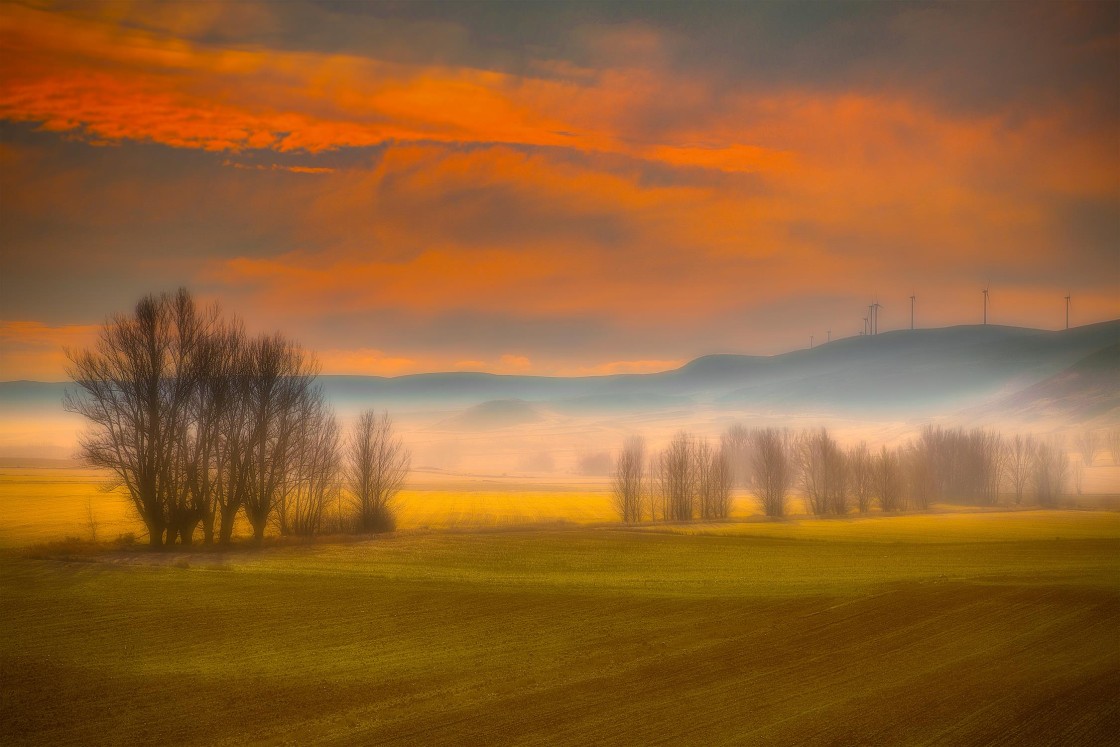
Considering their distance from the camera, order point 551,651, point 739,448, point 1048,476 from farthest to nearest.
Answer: point 739,448 → point 1048,476 → point 551,651

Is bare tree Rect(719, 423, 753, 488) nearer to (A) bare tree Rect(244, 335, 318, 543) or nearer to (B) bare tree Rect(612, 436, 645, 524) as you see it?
(B) bare tree Rect(612, 436, 645, 524)

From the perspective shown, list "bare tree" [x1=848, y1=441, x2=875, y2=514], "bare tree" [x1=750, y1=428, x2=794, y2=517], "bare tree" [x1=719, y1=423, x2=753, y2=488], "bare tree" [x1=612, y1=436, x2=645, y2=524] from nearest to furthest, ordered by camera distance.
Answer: "bare tree" [x1=612, y1=436, x2=645, y2=524] < "bare tree" [x1=750, y1=428, x2=794, y2=517] < "bare tree" [x1=848, y1=441, x2=875, y2=514] < "bare tree" [x1=719, y1=423, x2=753, y2=488]

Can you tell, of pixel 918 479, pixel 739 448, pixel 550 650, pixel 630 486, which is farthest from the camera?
pixel 739 448

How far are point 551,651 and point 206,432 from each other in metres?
37.0

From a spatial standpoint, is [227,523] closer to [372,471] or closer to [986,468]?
[372,471]

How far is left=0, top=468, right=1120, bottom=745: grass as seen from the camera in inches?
698

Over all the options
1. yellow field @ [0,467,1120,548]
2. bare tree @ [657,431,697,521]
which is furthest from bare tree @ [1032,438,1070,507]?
bare tree @ [657,431,697,521]

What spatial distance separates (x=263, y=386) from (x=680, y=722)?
4501cm

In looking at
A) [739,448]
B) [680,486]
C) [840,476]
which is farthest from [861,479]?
[739,448]

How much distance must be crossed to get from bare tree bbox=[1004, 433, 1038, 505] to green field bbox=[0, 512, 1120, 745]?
86276 millimetres

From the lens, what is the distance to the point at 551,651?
23.6m

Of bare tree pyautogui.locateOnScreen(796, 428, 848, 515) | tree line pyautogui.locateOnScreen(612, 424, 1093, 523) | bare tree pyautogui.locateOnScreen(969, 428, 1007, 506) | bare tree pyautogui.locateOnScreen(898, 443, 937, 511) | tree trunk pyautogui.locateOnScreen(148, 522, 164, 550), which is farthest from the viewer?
bare tree pyautogui.locateOnScreen(969, 428, 1007, 506)

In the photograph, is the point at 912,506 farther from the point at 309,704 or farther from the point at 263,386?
the point at 309,704

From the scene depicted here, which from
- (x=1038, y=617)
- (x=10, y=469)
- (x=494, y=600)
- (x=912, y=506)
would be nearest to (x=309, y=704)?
(x=494, y=600)
